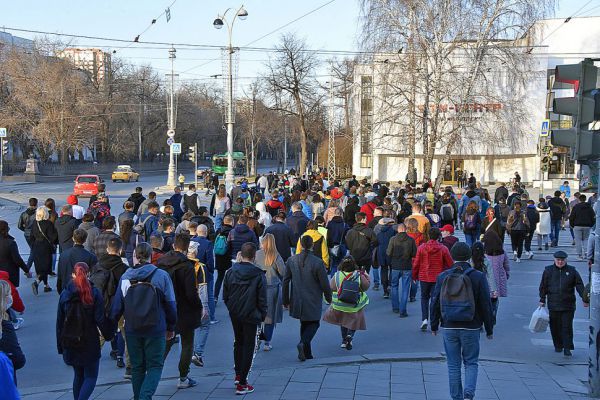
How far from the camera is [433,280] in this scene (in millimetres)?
10492

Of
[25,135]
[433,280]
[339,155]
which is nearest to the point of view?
[433,280]

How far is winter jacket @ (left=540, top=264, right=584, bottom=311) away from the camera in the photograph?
9688 mm

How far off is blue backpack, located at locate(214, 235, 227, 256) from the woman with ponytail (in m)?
5.34

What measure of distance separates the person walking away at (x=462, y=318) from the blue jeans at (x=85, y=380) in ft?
11.0

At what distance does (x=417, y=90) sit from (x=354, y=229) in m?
23.3

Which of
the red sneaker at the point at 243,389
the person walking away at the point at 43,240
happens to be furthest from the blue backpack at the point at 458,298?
the person walking away at the point at 43,240

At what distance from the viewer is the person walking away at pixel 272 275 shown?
9.06m

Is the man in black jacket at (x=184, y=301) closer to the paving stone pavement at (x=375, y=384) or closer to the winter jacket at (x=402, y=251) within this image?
the paving stone pavement at (x=375, y=384)

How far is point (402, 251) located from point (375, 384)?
380cm

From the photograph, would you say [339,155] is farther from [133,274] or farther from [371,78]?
[133,274]

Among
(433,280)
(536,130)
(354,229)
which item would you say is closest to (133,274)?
(433,280)

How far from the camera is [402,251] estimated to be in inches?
452

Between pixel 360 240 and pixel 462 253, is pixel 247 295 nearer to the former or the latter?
pixel 462 253

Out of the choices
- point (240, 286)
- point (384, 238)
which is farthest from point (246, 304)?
point (384, 238)
